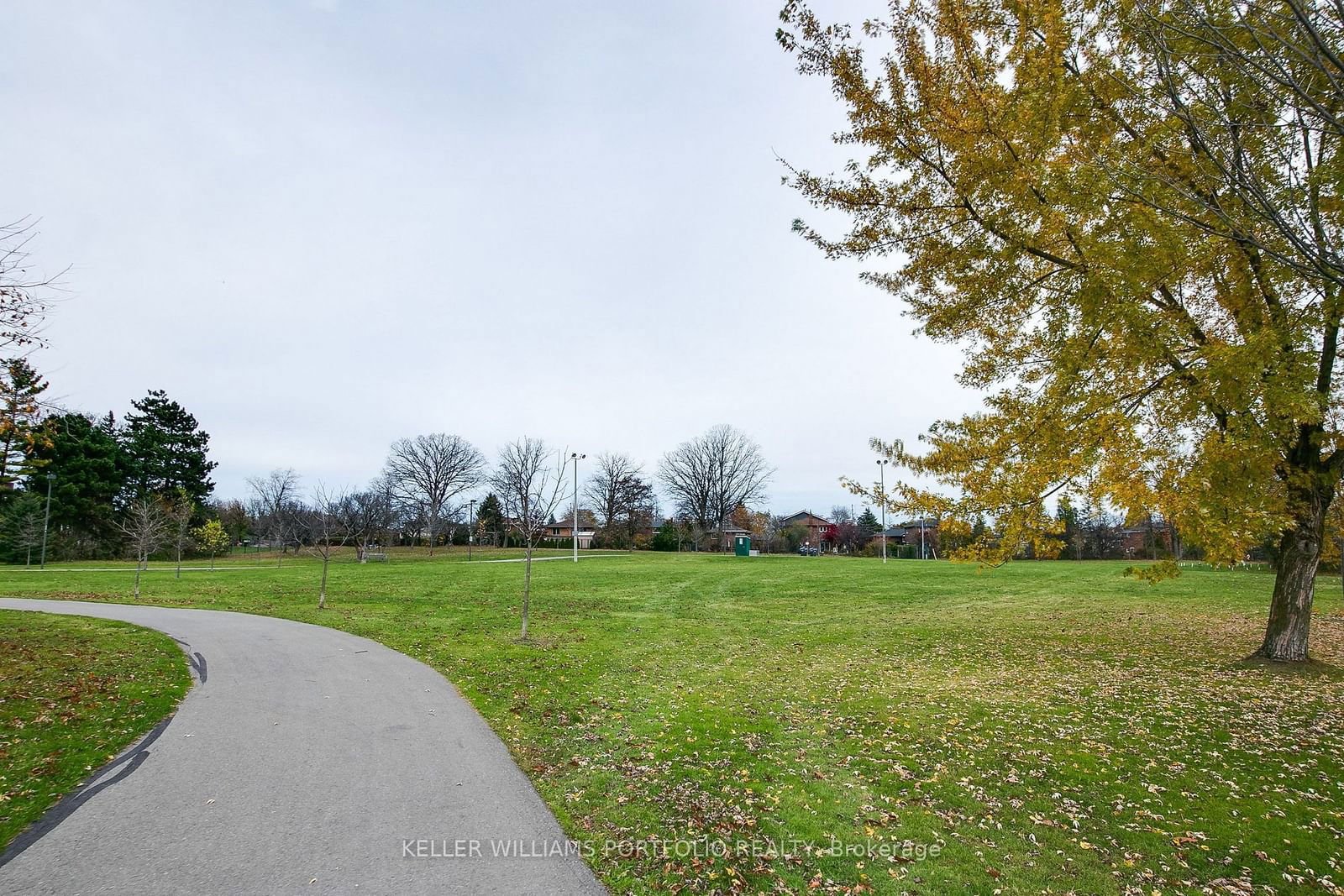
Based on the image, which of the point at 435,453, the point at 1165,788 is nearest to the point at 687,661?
the point at 1165,788

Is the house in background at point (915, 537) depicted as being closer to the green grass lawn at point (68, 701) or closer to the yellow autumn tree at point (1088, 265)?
the yellow autumn tree at point (1088, 265)

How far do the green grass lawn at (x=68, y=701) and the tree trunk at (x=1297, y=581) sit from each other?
50.9 feet

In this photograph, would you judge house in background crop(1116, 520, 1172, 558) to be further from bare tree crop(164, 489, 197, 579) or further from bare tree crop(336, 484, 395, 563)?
bare tree crop(164, 489, 197, 579)

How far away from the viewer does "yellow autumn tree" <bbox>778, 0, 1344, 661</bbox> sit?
603 cm

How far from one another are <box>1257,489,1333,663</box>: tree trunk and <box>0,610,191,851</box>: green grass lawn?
15.5 meters

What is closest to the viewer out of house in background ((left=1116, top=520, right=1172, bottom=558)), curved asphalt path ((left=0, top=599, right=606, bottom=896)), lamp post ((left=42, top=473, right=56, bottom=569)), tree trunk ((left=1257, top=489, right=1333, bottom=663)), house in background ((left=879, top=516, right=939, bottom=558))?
curved asphalt path ((left=0, top=599, right=606, bottom=896))

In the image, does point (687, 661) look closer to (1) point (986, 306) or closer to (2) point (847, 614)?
(1) point (986, 306)

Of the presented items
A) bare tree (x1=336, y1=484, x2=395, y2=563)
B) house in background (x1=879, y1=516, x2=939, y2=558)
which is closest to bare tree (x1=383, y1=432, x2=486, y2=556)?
bare tree (x1=336, y1=484, x2=395, y2=563)

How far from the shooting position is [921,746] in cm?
653

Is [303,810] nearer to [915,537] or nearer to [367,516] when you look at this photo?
[367,516]

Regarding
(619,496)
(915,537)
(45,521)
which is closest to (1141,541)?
(915,537)

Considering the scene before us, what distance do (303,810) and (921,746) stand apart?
20.1 feet

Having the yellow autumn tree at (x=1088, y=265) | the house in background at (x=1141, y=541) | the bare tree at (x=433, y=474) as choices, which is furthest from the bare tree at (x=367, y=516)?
the house in background at (x=1141, y=541)

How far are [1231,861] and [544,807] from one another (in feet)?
16.8
